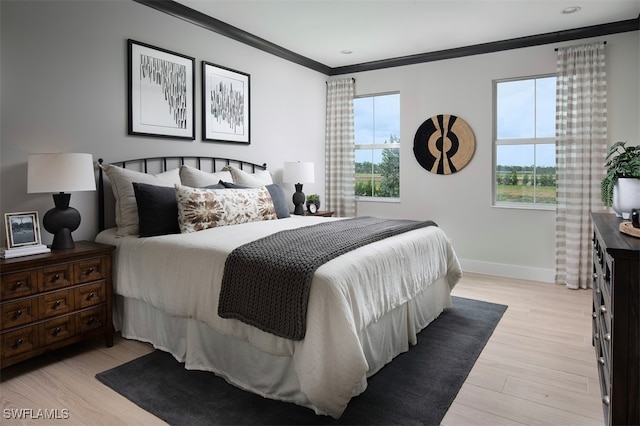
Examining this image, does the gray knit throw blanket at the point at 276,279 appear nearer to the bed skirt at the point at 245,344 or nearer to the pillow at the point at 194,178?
the bed skirt at the point at 245,344

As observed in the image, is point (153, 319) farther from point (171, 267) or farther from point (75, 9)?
point (75, 9)

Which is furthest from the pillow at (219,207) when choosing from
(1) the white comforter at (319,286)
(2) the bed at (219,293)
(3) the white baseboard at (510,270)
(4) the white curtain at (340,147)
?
(3) the white baseboard at (510,270)

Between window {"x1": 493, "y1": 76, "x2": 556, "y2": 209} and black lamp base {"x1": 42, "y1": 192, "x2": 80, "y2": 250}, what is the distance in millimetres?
4238

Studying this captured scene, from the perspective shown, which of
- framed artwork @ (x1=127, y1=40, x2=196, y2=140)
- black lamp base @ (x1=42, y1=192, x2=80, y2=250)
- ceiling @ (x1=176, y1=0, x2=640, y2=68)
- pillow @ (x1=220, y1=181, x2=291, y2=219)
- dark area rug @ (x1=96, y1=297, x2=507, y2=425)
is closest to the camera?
dark area rug @ (x1=96, y1=297, x2=507, y2=425)

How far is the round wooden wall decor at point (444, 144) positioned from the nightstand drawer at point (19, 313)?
4212 mm

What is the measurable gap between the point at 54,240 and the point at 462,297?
334 cm

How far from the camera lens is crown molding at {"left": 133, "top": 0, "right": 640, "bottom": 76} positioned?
143 inches

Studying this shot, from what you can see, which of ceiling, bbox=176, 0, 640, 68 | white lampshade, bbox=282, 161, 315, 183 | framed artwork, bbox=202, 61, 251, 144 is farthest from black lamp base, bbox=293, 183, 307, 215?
ceiling, bbox=176, 0, 640, 68

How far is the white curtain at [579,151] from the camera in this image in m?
4.05

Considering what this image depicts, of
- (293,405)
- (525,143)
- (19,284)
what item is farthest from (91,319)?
(525,143)

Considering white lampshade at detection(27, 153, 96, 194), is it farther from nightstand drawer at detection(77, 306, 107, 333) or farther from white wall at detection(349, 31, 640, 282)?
white wall at detection(349, 31, 640, 282)

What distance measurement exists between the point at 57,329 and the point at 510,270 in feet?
14.2

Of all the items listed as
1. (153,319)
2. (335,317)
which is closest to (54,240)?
(153,319)

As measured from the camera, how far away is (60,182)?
2.51m
